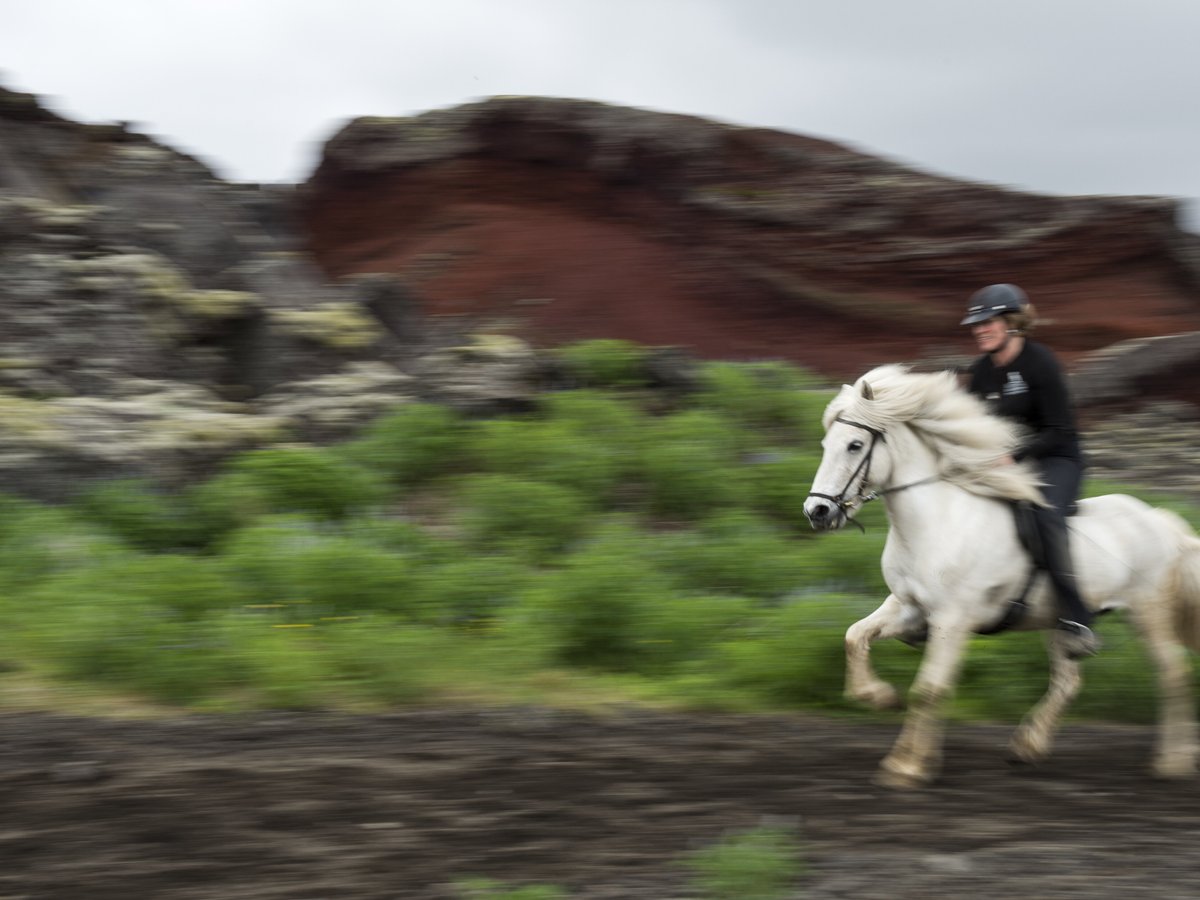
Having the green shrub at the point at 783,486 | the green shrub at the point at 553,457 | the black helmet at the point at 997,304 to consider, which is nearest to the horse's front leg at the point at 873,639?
the black helmet at the point at 997,304

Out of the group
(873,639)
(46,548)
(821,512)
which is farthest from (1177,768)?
(46,548)

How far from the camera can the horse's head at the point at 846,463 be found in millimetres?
5543

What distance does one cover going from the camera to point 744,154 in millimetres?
26766

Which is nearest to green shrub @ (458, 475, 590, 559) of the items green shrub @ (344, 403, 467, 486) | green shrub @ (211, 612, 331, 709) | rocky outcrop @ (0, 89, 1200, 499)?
green shrub @ (344, 403, 467, 486)

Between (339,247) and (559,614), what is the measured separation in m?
21.0

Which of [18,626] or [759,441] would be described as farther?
[759,441]

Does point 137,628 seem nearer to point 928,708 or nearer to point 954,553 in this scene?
point 928,708

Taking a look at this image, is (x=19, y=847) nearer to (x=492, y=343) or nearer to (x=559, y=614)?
(x=559, y=614)

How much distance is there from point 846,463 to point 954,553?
652 millimetres

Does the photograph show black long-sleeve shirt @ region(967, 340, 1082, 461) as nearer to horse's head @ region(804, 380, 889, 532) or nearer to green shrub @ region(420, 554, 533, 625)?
horse's head @ region(804, 380, 889, 532)

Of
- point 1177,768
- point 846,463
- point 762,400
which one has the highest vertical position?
point 762,400

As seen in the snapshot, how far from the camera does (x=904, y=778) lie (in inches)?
217

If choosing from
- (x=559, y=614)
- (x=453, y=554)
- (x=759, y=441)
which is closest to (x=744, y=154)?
(x=759, y=441)

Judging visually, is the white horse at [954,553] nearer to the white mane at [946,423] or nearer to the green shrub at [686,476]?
the white mane at [946,423]
